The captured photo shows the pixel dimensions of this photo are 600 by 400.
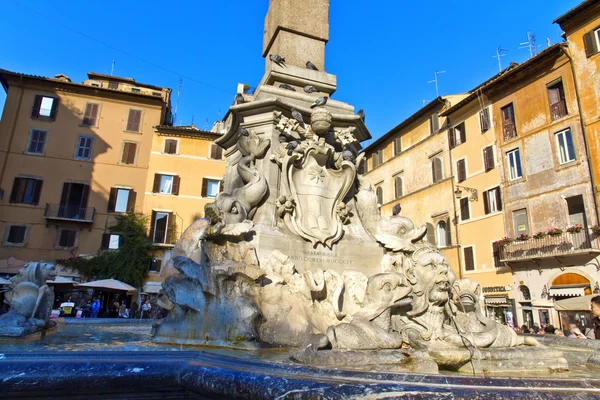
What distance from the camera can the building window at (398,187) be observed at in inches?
1440

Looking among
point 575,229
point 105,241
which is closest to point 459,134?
point 575,229

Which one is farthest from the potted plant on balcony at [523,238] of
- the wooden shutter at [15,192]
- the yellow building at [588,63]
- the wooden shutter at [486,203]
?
the wooden shutter at [15,192]

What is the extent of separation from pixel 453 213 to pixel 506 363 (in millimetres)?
28161

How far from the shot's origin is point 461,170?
3019 cm

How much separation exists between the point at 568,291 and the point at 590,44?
41.5 feet

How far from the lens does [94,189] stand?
31.6 metres

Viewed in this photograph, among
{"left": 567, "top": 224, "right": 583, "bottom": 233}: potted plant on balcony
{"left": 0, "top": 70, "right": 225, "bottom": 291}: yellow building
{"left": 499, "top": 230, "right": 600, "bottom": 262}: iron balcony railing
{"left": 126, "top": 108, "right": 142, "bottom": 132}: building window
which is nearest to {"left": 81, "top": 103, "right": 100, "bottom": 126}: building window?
{"left": 0, "top": 70, "right": 225, "bottom": 291}: yellow building

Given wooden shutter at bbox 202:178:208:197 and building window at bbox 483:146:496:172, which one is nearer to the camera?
building window at bbox 483:146:496:172

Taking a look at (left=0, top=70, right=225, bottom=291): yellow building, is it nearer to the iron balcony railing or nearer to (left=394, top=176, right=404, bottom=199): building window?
(left=394, top=176, right=404, bottom=199): building window

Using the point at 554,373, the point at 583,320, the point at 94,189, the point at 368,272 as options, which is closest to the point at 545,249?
the point at 583,320

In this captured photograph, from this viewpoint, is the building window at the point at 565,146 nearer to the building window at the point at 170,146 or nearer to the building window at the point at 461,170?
the building window at the point at 461,170

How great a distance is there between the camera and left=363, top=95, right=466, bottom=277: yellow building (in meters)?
31.0

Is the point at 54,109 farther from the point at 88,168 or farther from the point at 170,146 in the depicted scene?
the point at 170,146

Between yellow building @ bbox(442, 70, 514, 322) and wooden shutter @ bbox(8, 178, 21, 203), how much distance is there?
2991cm
